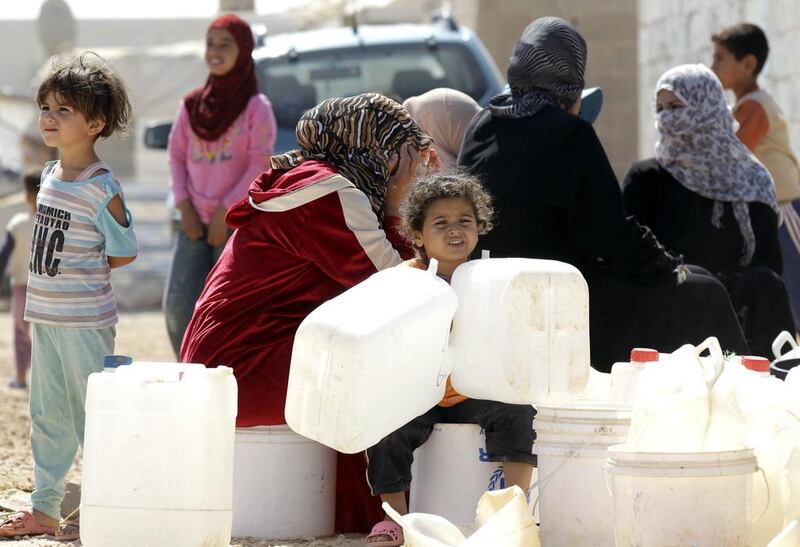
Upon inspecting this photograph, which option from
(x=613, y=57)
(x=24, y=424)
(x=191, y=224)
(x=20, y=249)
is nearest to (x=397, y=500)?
(x=191, y=224)

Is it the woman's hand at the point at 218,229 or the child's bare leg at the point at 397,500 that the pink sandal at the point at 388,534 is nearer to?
the child's bare leg at the point at 397,500

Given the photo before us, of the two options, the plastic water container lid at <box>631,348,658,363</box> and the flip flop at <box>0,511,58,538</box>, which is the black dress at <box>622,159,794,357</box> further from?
the flip flop at <box>0,511,58,538</box>

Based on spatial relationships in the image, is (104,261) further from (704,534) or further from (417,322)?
(704,534)

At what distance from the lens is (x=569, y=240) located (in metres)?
5.01

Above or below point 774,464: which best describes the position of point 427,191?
above

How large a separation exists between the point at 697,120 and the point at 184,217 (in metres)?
2.33

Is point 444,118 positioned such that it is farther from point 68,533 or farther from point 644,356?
point 68,533

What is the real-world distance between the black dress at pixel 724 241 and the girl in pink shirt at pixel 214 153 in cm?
180

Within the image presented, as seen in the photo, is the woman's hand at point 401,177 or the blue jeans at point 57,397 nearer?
the blue jeans at point 57,397

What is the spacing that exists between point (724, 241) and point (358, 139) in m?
1.75

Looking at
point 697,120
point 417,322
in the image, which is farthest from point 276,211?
point 697,120

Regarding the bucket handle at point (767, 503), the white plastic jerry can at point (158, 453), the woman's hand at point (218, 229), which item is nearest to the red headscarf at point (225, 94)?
the woman's hand at point (218, 229)

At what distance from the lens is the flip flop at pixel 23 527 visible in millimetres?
→ 4441

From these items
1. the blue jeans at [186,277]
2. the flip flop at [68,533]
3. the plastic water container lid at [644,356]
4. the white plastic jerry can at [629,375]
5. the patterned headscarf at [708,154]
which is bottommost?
the flip flop at [68,533]
